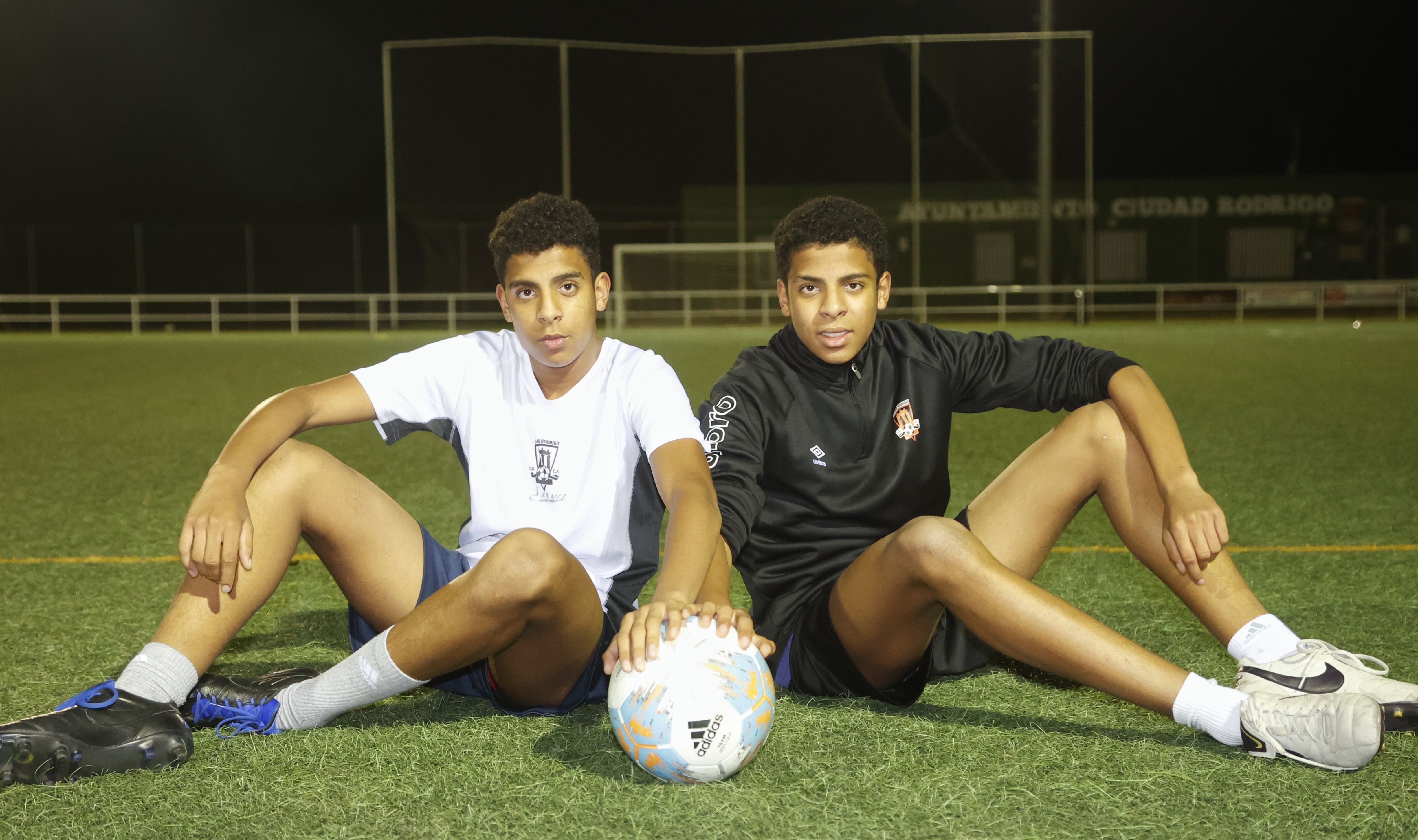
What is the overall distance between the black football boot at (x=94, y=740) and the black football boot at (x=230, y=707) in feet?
0.49

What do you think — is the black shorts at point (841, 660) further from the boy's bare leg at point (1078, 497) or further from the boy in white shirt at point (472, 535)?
the boy in white shirt at point (472, 535)

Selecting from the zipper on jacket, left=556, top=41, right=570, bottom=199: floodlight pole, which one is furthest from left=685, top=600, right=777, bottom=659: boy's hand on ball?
left=556, top=41, right=570, bottom=199: floodlight pole

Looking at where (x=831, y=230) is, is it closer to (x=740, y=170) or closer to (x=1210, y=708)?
(x=1210, y=708)

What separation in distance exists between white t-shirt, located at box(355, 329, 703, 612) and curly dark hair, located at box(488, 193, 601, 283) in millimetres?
216

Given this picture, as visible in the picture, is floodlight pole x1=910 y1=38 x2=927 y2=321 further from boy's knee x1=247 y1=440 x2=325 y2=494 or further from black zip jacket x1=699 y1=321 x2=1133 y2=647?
boy's knee x1=247 y1=440 x2=325 y2=494

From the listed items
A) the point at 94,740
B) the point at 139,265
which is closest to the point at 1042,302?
the point at 139,265

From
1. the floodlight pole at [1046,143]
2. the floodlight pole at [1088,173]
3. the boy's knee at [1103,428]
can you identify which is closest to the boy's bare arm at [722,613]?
the boy's knee at [1103,428]

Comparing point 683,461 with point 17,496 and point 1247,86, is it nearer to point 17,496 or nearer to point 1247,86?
point 17,496

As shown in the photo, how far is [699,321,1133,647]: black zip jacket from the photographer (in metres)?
2.52

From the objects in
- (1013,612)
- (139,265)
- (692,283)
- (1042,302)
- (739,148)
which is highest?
(739,148)

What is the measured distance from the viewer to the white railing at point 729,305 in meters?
19.7

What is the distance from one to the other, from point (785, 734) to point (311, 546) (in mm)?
957

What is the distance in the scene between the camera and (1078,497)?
99.9 inches

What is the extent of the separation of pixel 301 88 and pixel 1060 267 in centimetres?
2233
